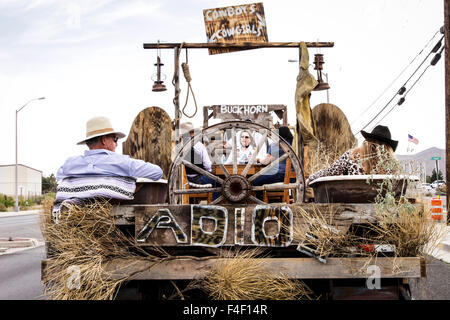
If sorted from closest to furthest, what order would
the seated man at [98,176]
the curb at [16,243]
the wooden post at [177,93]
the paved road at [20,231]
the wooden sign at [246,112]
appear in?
1. the seated man at [98,176]
2. the wooden post at [177,93]
3. the wooden sign at [246,112]
4. the curb at [16,243]
5. the paved road at [20,231]

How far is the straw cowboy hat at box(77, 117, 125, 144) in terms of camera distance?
12.6 ft

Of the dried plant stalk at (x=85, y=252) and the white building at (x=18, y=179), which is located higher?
the white building at (x=18, y=179)

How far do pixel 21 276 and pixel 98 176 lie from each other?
543cm

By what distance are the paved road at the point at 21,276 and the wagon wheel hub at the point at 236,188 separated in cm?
266

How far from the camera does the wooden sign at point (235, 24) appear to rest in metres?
5.26

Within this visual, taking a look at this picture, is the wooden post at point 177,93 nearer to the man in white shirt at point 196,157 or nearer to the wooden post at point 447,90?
the man in white shirt at point 196,157

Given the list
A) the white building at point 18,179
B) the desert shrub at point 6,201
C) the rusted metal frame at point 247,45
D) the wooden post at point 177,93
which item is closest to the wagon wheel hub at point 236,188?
the wooden post at point 177,93

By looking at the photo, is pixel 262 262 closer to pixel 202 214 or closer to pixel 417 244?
pixel 202 214

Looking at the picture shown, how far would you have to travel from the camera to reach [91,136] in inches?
150

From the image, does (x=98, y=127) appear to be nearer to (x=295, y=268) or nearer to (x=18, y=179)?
(x=295, y=268)

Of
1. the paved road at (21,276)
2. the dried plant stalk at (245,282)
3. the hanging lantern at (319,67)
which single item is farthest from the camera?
the paved road at (21,276)

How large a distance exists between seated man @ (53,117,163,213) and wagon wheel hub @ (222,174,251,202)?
59 centimetres

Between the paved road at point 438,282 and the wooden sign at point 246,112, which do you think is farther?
the wooden sign at point 246,112
